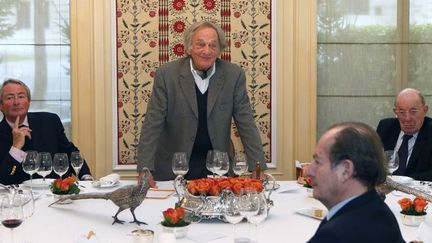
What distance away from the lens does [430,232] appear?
221 cm

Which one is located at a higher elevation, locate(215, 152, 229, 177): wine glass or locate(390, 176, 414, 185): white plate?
locate(215, 152, 229, 177): wine glass

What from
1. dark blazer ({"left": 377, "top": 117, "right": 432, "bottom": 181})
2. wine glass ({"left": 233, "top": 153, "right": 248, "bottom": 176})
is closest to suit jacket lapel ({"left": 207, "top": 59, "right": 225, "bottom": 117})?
wine glass ({"left": 233, "top": 153, "right": 248, "bottom": 176})

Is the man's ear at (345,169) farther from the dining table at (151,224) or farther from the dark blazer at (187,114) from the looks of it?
the dark blazer at (187,114)

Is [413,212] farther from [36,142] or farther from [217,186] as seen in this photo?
[36,142]

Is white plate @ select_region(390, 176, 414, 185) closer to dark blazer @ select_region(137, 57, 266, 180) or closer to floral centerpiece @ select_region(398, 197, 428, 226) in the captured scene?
dark blazer @ select_region(137, 57, 266, 180)

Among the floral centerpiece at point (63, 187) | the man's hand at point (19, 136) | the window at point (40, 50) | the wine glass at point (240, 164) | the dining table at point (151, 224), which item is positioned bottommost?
the dining table at point (151, 224)

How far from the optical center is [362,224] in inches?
62.8

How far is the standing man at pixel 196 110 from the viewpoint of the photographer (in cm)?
389

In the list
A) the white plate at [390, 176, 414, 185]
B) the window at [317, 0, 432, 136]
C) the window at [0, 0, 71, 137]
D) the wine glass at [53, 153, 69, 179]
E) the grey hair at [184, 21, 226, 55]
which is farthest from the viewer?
the window at [317, 0, 432, 136]

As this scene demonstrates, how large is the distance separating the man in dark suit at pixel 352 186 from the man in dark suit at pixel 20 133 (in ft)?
7.53

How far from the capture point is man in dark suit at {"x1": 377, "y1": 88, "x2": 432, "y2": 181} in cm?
397

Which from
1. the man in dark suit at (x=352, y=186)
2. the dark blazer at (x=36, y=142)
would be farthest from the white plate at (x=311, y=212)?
the dark blazer at (x=36, y=142)

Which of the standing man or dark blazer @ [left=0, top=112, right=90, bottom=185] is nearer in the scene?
dark blazer @ [left=0, top=112, right=90, bottom=185]

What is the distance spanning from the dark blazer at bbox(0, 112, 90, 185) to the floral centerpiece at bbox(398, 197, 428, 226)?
2017 millimetres
